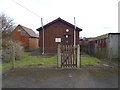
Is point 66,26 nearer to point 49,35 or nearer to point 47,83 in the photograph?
point 49,35

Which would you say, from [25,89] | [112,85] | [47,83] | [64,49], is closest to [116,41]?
[64,49]

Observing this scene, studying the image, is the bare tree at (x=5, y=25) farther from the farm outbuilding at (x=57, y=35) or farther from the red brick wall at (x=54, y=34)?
the red brick wall at (x=54, y=34)

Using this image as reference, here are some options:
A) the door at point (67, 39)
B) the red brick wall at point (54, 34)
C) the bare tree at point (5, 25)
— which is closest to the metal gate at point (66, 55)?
the door at point (67, 39)

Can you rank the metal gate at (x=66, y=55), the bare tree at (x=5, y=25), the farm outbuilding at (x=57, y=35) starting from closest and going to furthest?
the metal gate at (x=66, y=55), the bare tree at (x=5, y=25), the farm outbuilding at (x=57, y=35)

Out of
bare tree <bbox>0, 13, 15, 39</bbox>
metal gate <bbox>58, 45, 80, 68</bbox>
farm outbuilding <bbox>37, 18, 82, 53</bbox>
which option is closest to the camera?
metal gate <bbox>58, 45, 80, 68</bbox>

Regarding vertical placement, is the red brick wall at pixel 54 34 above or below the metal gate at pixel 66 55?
above

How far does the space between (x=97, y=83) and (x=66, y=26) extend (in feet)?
40.2

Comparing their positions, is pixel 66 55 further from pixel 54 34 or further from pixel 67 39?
pixel 54 34

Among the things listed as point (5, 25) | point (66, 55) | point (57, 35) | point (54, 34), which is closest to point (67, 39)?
point (57, 35)

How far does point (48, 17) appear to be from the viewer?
19.6 metres

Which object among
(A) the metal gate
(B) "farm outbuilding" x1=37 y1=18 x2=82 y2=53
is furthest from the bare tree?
(A) the metal gate

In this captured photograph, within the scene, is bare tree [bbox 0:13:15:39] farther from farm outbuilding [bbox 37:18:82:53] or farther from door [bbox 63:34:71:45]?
door [bbox 63:34:71:45]

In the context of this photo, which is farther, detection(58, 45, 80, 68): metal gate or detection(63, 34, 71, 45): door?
detection(63, 34, 71, 45): door

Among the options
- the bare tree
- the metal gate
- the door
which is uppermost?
the bare tree
